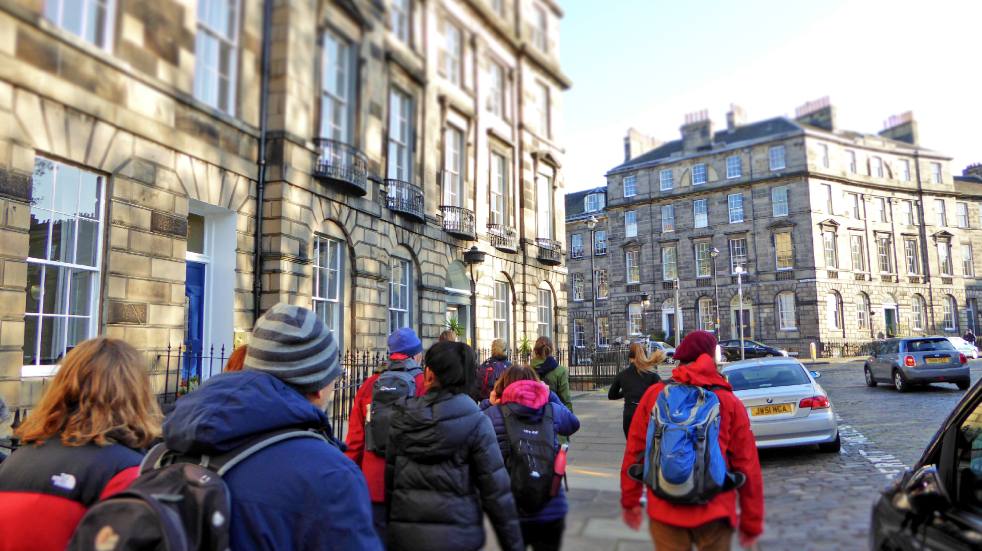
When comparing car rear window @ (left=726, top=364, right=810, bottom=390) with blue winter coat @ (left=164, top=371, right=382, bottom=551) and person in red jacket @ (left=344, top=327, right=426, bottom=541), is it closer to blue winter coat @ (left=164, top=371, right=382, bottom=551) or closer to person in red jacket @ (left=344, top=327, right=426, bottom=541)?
person in red jacket @ (left=344, top=327, right=426, bottom=541)

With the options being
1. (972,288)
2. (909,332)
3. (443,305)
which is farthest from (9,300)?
(972,288)

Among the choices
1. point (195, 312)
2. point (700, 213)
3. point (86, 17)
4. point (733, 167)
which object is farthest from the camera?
point (700, 213)

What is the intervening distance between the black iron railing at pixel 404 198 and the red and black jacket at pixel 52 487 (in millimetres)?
13597

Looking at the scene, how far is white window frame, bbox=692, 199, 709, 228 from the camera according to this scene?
4925 centimetres

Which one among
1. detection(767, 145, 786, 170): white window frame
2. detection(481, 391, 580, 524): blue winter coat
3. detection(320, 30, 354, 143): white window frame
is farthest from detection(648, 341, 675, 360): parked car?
detection(767, 145, 786, 170): white window frame

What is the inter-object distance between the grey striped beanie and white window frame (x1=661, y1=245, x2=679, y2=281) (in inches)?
1972

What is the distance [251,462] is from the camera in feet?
5.16

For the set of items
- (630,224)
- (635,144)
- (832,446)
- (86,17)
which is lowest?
(832,446)

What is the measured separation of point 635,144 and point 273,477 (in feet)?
188

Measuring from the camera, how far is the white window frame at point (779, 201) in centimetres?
4612

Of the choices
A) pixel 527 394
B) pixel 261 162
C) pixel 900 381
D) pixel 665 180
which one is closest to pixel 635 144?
pixel 665 180

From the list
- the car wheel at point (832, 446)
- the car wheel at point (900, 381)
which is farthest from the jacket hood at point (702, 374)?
the car wheel at point (900, 381)

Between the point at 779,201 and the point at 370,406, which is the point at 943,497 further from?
the point at 779,201

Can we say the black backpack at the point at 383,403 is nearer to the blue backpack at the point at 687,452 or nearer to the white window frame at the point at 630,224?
the blue backpack at the point at 687,452
